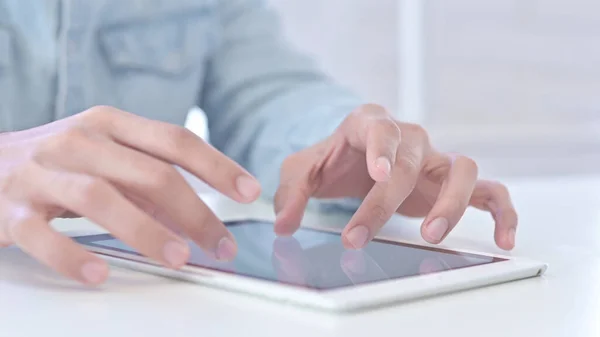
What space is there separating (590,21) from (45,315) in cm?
189

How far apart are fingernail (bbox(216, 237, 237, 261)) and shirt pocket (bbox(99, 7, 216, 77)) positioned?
2.23ft

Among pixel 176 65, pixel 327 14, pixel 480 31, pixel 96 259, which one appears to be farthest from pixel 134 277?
pixel 480 31

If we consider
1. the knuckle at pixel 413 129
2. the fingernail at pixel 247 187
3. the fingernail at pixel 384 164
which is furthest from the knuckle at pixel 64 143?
the knuckle at pixel 413 129

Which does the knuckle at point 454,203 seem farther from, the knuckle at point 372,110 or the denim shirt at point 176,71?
the denim shirt at point 176,71

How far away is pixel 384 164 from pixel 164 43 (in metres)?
0.69

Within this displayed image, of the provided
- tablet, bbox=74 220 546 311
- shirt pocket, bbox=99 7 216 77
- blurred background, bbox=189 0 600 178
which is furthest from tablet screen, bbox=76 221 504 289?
blurred background, bbox=189 0 600 178

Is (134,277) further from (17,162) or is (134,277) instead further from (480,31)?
(480,31)

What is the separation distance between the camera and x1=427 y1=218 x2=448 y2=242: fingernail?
57cm

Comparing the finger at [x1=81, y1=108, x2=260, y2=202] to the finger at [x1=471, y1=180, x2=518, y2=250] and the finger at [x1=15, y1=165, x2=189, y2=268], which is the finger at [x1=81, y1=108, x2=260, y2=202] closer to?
the finger at [x1=15, y1=165, x2=189, y2=268]

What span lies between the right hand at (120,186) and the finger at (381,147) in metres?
0.10

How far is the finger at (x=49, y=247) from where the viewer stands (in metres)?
0.43

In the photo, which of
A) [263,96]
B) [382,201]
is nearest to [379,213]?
[382,201]

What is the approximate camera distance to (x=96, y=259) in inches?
17.2

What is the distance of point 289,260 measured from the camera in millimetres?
502
